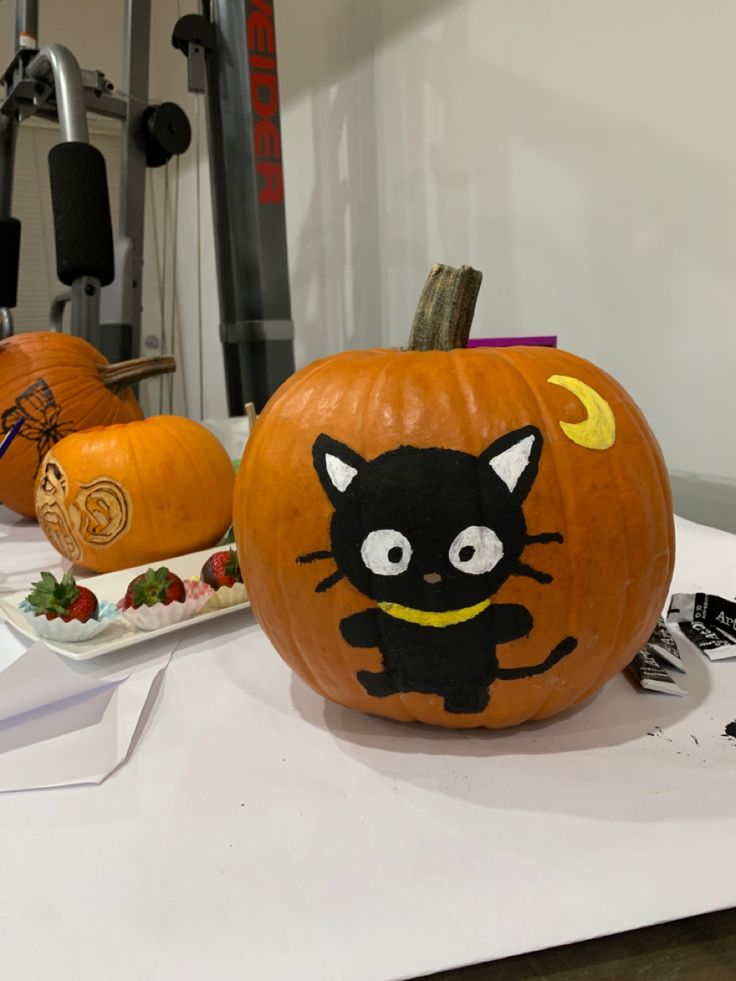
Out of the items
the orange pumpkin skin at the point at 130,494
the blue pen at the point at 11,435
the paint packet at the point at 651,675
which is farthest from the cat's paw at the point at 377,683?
the blue pen at the point at 11,435

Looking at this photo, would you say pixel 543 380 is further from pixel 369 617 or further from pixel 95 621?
pixel 95 621

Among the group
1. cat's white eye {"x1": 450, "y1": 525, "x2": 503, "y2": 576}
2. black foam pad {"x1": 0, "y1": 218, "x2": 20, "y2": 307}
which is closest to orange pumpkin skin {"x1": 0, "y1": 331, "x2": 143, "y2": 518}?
→ black foam pad {"x1": 0, "y1": 218, "x2": 20, "y2": 307}

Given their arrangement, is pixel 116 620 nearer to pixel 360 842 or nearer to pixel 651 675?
pixel 360 842

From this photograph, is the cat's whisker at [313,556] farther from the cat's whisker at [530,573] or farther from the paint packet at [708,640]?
the paint packet at [708,640]

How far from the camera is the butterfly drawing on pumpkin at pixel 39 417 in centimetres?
111

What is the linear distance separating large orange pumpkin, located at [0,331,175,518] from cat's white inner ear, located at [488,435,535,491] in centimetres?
79

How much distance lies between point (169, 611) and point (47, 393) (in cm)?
56

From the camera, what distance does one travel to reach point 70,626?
69cm

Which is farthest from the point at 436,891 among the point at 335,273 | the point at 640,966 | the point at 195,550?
the point at 335,273

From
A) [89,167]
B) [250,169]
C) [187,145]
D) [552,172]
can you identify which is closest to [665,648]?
[552,172]

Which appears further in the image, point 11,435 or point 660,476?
point 11,435

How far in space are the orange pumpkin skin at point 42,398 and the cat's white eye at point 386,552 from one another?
0.80m

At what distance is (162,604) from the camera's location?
0.71 metres

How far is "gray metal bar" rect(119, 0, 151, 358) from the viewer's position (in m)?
1.58
